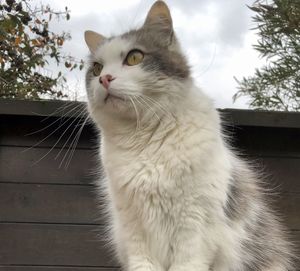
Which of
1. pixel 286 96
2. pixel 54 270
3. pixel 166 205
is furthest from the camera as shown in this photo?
pixel 286 96

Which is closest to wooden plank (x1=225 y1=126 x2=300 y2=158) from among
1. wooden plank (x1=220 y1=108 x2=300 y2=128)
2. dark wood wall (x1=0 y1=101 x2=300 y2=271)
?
dark wood wall (x1=0 y1=101 x2=300 y2=271)

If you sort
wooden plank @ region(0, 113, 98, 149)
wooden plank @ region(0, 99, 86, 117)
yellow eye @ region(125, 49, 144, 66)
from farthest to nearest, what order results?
wooden plank @ region(0, 113, 98, 149) → wooden plank @ region(0, 99, 86, 117) → yellow eye @ region(125, 49, 144, 66)

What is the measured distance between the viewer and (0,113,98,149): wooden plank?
2.03m

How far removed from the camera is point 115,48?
1.47 metres

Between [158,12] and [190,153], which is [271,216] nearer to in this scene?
[190,153]

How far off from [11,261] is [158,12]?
132 cm

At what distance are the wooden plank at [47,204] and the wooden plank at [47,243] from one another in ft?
0.12

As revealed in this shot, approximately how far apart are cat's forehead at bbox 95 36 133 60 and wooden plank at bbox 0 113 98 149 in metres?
0.58

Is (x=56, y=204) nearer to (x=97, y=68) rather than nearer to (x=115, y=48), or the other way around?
(x=97, y=68)

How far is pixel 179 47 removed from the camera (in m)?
1.53

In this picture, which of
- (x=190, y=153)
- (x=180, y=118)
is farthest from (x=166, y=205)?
(x=180, y=118)

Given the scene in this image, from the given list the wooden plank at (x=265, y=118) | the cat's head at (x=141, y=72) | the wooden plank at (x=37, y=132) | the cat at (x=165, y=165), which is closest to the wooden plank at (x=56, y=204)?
the wooden plank at (x=37, y=132)

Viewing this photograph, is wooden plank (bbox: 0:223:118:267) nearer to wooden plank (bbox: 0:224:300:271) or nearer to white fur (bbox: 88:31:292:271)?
wooden plank (bbox: 0:224:300:271)

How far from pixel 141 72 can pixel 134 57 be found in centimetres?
9
